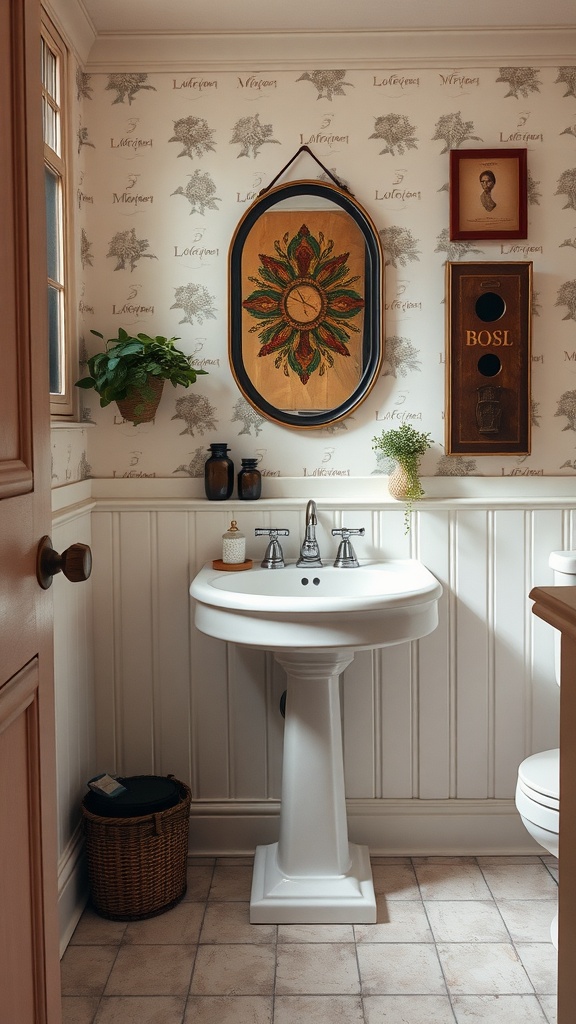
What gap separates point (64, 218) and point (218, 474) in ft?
2.73

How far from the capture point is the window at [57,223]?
2.37 m

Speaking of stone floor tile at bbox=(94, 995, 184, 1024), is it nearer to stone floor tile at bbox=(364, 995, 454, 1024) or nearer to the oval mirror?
stone floor tile at bbox=(364, 995, 454, 1024)

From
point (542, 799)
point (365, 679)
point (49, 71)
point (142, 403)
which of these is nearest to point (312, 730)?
point (365, 679)

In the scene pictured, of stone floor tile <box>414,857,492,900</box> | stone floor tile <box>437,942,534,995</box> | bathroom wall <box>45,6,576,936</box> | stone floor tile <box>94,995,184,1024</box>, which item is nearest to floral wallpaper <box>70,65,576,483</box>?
bathroom wall <box>45,6,576,936</box>

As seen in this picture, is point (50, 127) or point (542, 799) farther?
point (50, 127)

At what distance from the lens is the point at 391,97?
2605 millimetres

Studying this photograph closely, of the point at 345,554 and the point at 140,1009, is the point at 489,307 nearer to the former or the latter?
the point at 345,554

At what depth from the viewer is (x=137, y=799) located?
237 cm

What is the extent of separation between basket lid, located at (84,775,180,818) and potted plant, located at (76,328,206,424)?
1.04 meters

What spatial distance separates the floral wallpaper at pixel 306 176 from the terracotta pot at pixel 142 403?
8 centimetres

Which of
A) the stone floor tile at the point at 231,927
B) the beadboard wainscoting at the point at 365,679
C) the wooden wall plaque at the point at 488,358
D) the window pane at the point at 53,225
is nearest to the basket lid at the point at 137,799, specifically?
the beadboard wainscoting at the point at 365,679

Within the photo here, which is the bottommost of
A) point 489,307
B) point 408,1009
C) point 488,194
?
point 408,1009

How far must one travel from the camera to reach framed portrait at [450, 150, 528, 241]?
102 inches

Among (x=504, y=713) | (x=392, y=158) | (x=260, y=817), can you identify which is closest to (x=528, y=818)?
(x=504, y=713)
